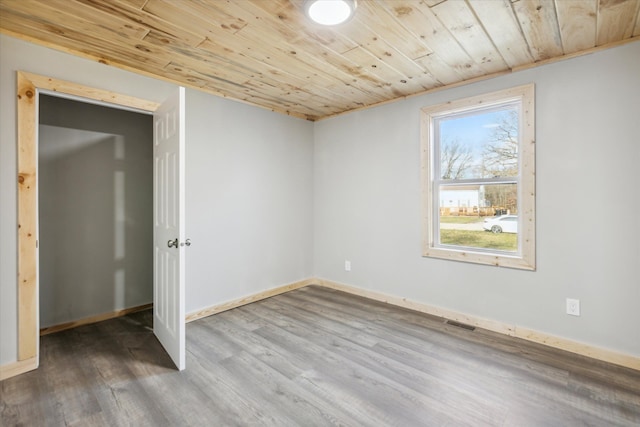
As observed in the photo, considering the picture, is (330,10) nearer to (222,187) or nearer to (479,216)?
(222,187)

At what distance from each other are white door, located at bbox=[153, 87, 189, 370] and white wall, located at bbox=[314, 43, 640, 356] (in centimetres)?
242

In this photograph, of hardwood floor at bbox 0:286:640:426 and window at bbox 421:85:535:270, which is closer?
hardwood floor at bbox 0:286:640:426

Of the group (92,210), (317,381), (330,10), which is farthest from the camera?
(92,210)

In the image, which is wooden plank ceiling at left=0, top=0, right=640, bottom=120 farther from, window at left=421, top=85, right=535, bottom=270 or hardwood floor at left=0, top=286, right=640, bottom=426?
hardwood floor at left=0, top=286, right=640, bottom=426

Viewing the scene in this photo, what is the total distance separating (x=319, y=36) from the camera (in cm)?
224

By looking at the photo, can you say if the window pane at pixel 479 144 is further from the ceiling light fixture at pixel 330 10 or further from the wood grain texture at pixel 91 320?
the wood grain texture at pixel 91 320

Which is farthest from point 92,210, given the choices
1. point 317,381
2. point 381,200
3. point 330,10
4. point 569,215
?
point 569,215

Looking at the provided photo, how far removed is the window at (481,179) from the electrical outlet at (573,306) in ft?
1.24

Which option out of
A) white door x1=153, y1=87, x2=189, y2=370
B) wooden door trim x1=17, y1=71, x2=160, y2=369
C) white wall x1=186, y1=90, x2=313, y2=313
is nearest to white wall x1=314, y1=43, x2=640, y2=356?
white wall x1=186, y1=90, x2=313, y2=313

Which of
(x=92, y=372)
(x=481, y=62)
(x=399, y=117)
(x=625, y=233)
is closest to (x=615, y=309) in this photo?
(x=625, y=233)

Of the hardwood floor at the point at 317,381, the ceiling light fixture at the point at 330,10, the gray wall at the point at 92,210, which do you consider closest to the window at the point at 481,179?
the hardwood floor at the point at 317,381

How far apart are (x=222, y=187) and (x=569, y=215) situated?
340 centimetres

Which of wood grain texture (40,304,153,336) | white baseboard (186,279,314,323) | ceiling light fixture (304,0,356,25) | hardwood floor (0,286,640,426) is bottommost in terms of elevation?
hardwood floor (0,286,640,426)

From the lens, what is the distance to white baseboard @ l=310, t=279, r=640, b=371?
7.73 ft
